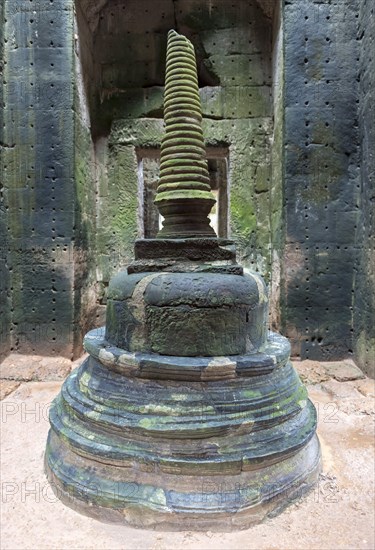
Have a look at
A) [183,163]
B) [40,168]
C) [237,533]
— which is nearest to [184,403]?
[237,533]

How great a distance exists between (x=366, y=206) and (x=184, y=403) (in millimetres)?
3447

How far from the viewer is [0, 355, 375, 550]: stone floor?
6.23 ft

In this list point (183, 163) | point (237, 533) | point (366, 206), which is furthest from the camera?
point (366, 206)

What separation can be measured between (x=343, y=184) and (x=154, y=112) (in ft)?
9.76

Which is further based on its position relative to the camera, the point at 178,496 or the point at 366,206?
the point at 366,206

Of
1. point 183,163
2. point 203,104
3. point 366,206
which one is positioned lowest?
point 366,206

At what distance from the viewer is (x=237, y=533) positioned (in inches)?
77.6

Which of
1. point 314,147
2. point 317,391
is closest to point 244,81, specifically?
point 314,147

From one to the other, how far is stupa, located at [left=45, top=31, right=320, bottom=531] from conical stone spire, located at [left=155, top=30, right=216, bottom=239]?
16 mm

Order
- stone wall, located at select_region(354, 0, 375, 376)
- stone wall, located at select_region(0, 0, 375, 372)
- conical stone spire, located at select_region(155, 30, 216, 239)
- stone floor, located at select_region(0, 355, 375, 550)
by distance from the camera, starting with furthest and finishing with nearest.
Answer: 1. stone wall, located at select_region(0, 0, 375, 372)
2. stone wall, located at select_region(354, 0, 375, 376)
3. conical stone spire, located at select_region(155, 30, 216, 239)
4. stone floor, located at select_region(0, 355, 375, 550)

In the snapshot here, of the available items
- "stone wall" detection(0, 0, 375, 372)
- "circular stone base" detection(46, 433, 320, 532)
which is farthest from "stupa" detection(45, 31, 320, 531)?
"stone wall" detection(0, 0, 375, 372)

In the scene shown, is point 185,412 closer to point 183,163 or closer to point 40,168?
point 183,163

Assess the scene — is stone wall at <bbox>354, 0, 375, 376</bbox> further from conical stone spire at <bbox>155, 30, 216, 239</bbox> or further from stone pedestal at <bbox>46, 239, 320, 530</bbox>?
conical stone spire at <bbox>155, 30, 216, 239</bbox>

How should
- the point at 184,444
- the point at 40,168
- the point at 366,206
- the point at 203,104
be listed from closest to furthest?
the point at 184,444 → the point at 366,206 → the point at 40,168 → the point at 203,104
